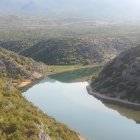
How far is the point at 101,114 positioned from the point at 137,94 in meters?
12.9

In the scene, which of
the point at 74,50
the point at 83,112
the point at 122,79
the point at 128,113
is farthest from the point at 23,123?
the point at 74,50

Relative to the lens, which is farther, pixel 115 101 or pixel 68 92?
pixel 68 92

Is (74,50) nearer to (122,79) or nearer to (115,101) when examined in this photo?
(122,79)

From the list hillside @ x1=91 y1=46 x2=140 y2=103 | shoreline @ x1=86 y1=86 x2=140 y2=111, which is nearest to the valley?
hillside @ x1=91 y1=46 x2=140 y2=103

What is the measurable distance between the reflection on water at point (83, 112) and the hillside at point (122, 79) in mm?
4028

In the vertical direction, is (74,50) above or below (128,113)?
below

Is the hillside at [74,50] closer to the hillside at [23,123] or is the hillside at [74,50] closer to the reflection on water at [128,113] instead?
the reflection on water at [128,113]

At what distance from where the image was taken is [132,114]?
82.0m

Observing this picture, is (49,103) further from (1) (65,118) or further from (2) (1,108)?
(2) (1,108)

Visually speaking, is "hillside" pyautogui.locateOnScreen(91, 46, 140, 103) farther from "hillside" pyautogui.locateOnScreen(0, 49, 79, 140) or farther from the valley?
"hillside" pyautogui.locateOnScreen(0, 49, 79, 140)

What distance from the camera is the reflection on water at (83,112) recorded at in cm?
6888

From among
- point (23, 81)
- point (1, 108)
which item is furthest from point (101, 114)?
point (23, 81)

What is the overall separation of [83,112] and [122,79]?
21.5 m

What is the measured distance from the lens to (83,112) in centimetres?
8188
